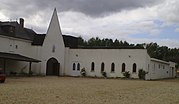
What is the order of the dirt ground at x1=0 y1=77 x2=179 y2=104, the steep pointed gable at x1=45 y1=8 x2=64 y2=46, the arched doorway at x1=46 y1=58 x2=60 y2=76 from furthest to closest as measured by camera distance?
the steep pointed gable at x1=45 y1=8 x2=64 y2=46
the arched doorway at x1=46 y1=58 x2=60 y2=76
the dirt ground at x1=0 y1=77 x2=179 y2=104

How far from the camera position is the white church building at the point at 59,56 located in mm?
45719

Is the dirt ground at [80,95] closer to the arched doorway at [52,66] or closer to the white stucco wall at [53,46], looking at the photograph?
the white stucco wall at [53,46]

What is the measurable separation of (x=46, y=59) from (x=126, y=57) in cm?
1292

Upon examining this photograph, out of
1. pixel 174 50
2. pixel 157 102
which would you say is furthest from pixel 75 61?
pixel 174 50

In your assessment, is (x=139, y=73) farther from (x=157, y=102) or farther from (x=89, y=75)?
(x=157, y=102)

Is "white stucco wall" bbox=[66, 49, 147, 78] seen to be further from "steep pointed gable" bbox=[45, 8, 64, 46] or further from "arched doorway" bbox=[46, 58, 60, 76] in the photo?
"steep pointed gable" bbox=[45, 8, 64, 46]

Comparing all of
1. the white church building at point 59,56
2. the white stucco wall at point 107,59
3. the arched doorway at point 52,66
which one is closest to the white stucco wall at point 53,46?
the white church building at point 59,56

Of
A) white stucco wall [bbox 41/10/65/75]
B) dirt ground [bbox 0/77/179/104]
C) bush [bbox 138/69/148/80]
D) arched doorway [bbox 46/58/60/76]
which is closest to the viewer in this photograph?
dirt ground [bbox 0/77/179/104]

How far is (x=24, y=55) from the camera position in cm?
4903

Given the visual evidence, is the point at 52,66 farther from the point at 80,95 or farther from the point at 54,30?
the point at 80,95

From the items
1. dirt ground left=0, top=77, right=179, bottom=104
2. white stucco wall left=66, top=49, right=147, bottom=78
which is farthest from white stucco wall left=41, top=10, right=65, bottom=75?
dirt ground left=0, top=77, right=179, bottom=104

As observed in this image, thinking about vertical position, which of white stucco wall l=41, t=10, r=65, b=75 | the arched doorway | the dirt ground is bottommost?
the dirt ground

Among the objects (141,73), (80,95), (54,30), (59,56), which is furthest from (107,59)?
(80,95)

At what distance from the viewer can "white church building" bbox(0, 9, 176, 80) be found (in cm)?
4572
